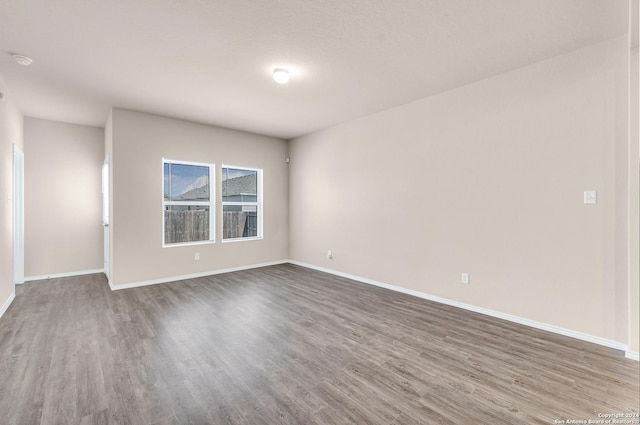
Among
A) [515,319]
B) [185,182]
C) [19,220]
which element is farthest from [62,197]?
[515,319]

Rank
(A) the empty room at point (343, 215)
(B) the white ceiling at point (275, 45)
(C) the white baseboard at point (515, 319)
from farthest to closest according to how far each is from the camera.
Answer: (C) the white baseboard at point (515, 319) < (B) the white ceiling at point (275, 45) < (A) the empty room at point (343, 215)

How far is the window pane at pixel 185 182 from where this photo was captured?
202 inches

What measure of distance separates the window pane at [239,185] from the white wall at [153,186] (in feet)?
0.74

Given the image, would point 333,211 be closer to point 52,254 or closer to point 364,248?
point 364,248

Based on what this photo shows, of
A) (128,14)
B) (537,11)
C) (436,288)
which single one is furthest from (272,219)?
(537,11)

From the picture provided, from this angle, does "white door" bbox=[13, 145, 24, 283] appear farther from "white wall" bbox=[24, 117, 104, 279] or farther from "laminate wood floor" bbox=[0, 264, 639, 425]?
"laminate wood floor" bbox=[0, 264, 639, 425]

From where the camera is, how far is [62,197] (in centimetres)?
521

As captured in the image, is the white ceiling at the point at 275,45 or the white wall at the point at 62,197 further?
the white wall at the point at 62,197

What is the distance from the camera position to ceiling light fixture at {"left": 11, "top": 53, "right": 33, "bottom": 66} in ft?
9.22

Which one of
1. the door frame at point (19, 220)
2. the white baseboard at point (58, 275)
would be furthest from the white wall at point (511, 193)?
the door frame at point (19, 220)

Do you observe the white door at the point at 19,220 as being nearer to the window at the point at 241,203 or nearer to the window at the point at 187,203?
the window at the point at 187,203

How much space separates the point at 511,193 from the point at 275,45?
9.44 ft

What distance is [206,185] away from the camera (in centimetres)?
553

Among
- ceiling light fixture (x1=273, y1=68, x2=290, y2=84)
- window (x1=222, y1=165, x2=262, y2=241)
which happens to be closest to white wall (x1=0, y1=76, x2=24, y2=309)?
window (x1=222, y1=165, x2=262, y2=241)
